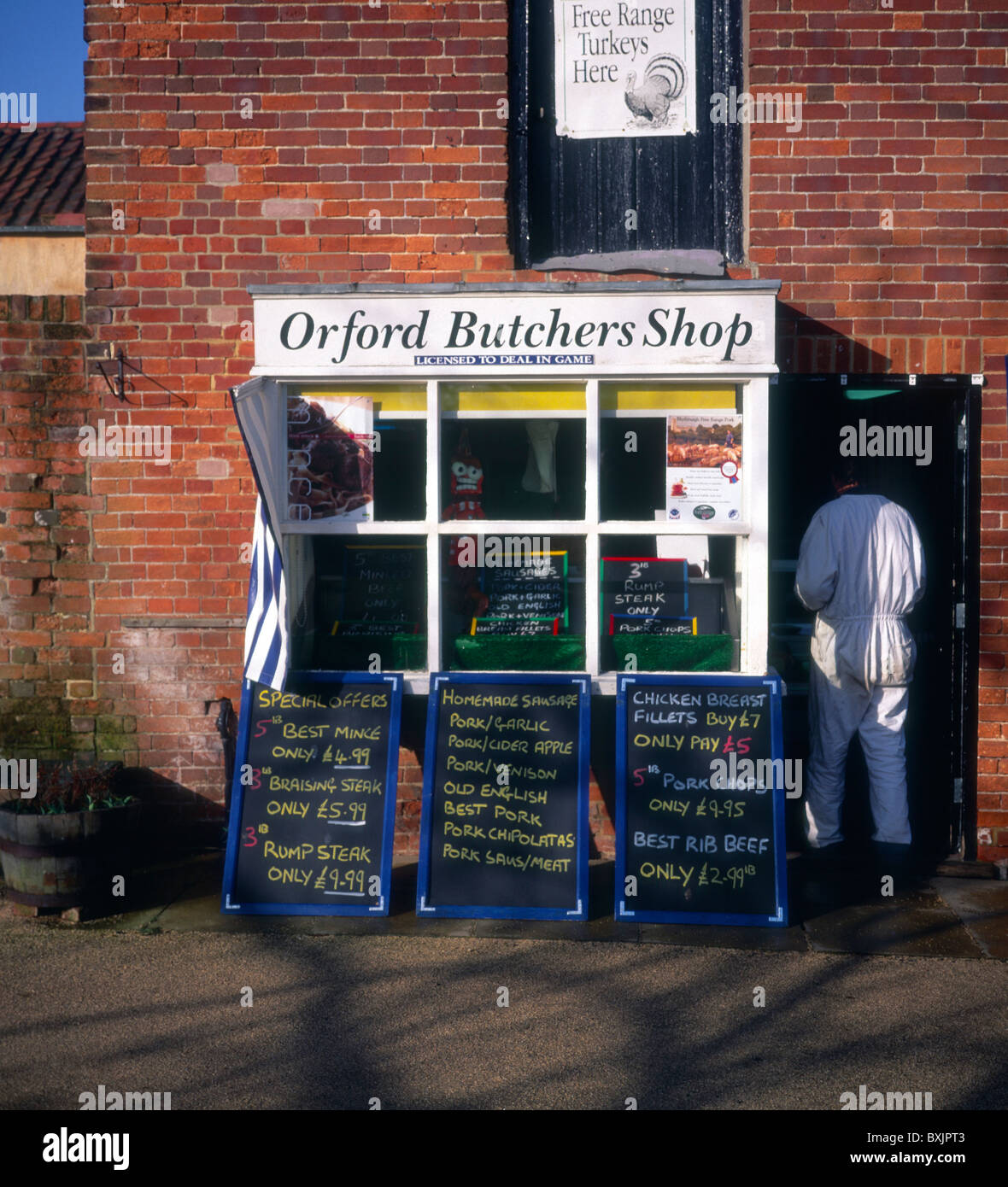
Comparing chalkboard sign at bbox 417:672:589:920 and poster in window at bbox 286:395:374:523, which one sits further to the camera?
poster in window at bbox 286:395:374:523

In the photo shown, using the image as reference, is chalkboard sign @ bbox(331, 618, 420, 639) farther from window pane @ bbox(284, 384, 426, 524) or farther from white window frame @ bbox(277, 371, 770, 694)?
window pane @ bbox(284, 384, 426, 524)

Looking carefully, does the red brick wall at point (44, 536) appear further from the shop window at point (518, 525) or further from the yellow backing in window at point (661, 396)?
the yellow backing in window at point (661, 396)

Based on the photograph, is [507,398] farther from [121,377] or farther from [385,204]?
[121,377]

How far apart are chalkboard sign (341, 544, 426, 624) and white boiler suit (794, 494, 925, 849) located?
2.09 m

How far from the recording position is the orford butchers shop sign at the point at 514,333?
550cm

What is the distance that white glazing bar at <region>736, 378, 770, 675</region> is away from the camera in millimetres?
5520

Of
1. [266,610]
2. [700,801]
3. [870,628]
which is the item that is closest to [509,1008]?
[700,801]

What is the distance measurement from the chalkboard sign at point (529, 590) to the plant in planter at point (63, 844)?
218cm

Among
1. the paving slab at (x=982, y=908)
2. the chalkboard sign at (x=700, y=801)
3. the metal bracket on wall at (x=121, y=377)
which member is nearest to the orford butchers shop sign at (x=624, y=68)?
the metal bracket on wall at (x=121, y=377)

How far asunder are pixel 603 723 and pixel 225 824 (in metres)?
2.24

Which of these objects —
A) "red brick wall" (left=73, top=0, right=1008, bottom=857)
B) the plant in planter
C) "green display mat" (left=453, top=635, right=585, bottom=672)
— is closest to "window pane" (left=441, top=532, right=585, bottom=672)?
"green display mat" (left=453, top=635, right=585, bottom=672)

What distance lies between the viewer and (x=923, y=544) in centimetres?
635

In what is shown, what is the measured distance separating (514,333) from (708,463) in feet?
3.96
